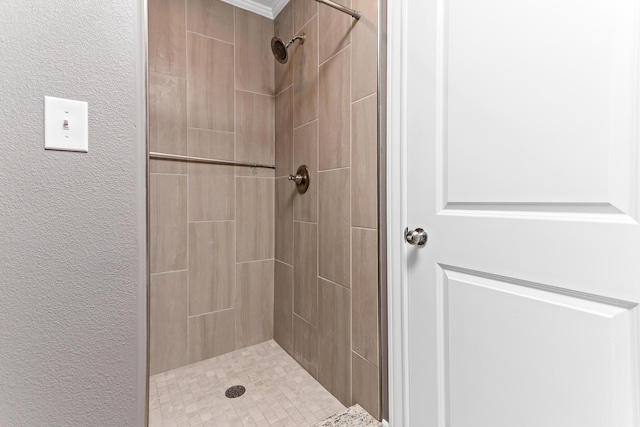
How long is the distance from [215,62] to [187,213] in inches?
35.3

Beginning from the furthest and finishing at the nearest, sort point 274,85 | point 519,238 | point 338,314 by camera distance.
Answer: point 274,85, point 338,314, point 519,238

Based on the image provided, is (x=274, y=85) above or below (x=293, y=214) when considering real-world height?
above

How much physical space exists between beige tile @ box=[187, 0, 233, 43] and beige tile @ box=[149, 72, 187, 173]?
13.1 inches

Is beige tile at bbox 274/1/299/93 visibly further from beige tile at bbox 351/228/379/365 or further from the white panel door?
beige tile at bbox 351/228/379/365

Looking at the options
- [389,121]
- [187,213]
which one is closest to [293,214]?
[187,213]

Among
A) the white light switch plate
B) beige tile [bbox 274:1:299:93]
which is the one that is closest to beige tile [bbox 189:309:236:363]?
the white light switch plate

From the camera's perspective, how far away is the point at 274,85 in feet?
6.23

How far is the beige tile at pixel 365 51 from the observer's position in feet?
3.61

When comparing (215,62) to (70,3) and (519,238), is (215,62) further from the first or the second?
(519,238)

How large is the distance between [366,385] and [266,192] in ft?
4.02

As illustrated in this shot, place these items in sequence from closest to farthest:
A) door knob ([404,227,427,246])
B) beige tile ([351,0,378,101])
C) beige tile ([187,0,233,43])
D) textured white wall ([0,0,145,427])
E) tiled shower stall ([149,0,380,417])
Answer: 1. textured white wall ([0,0,145,427])
2. door knob ([404,227,427,246])
3. beige tile ([351,0,378,101])
4. tiled shower stall ([149,0,380,417])
5. beige tile ([187,0,233,43])

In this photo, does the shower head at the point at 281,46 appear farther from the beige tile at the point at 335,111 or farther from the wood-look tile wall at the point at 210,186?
the wood-look tile wall at the point at 210,186

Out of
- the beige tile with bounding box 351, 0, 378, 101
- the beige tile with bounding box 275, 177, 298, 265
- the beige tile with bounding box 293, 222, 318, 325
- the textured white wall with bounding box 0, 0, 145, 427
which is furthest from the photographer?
the beige tile with bounding box 275, 177, 298, 265

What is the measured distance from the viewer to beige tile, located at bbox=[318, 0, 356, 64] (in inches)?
49.1
